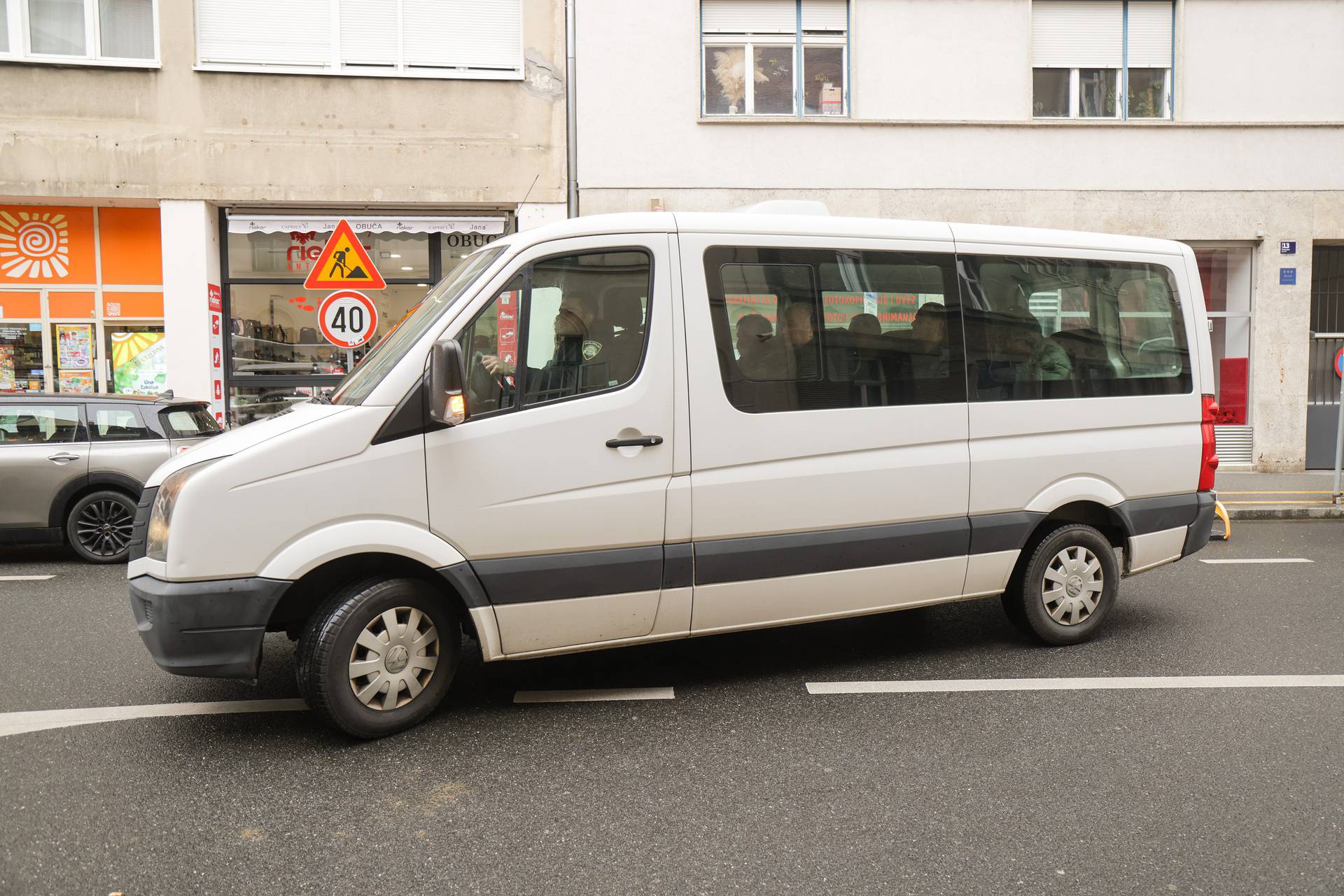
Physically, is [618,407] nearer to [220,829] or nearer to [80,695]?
[220,829]

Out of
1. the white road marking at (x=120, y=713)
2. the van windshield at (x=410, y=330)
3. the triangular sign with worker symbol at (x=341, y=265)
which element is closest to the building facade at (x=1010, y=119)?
the triangular sign with worker symbol at (x=341, y=265)

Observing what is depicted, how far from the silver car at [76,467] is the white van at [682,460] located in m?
4.91

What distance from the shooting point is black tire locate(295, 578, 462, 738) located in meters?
4.02

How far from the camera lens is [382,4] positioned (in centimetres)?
1405

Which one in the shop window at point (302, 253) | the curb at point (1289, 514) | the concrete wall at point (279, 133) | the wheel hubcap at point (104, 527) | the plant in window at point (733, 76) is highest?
the plant in window at point (733, 76)

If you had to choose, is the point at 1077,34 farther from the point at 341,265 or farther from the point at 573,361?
the point at 573,361

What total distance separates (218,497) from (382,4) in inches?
478

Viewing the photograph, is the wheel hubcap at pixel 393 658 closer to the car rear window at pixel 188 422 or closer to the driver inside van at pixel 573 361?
the driver inside van at pixel 573 361

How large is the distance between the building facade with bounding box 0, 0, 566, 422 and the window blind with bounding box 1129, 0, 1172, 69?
809cm

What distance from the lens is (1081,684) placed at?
4.90 meters

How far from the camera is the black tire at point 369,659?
13.2 feet

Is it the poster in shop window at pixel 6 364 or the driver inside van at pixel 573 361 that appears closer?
the driver inside van at pixel 573 361

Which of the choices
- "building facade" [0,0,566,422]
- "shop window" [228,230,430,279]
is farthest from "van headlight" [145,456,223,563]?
"shop window" [228,230,430,279]

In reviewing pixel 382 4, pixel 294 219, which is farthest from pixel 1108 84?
pixel 294 219
